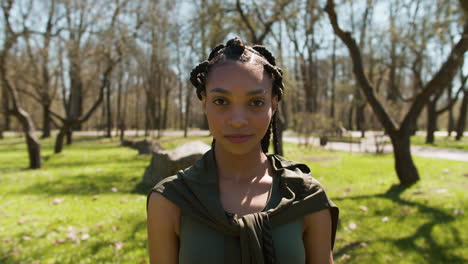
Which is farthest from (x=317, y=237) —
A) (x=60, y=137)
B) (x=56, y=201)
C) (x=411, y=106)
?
(x=60, y=137)

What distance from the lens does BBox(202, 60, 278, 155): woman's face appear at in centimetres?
164

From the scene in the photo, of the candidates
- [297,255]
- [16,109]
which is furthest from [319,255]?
[16,109]

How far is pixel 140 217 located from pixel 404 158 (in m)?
6.44

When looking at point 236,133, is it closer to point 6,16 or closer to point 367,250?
point 367,250

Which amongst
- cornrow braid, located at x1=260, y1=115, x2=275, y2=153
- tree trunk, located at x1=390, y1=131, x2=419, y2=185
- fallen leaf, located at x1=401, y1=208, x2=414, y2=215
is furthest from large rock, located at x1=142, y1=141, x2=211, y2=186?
cornrow braid, located at x1=260, y1=115, x2=275, y2=153

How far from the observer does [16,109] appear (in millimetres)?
12391

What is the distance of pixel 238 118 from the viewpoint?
1.61 metres

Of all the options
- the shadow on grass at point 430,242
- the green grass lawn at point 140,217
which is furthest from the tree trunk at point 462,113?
the shadow on grass at point 430,242

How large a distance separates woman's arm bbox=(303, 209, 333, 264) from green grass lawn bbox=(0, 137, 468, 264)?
3363 mm

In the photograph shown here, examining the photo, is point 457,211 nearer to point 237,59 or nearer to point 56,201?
point 237,59

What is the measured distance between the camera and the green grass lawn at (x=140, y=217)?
484cm

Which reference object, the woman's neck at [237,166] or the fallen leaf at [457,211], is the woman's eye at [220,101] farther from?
the fallen leaf at [457,211]

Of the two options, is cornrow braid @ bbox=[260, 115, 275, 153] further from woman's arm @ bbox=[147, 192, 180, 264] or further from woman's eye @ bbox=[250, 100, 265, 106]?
woman's arm @ bbox=[147, 192, 180, 264]

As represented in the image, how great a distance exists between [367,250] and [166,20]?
2358 cm
